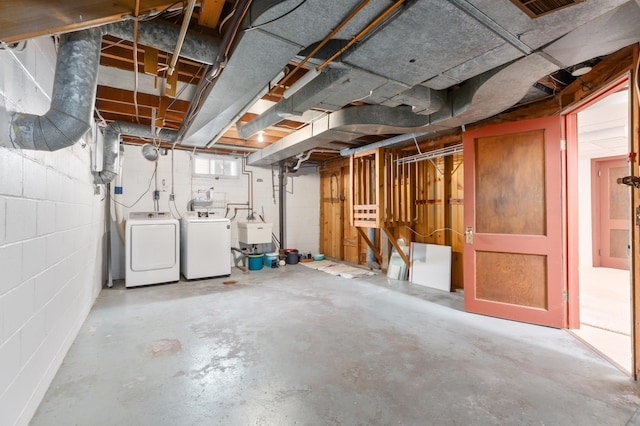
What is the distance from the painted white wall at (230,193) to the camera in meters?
5.03

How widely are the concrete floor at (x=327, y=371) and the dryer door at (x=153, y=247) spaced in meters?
0.93

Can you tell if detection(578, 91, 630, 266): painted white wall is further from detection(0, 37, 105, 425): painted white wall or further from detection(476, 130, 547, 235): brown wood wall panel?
detection(0, 37, 105, 425): painted white wall

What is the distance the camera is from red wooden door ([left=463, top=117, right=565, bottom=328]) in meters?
2.78

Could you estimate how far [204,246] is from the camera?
15.7 feet

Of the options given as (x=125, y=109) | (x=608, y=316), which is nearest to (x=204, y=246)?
(x=125, y=109)

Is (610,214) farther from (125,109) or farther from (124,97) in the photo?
(125,109)

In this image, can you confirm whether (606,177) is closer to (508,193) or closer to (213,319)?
(508,193)

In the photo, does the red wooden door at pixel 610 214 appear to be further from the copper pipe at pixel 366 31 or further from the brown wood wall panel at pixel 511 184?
the copper pipe at pixel 366 31

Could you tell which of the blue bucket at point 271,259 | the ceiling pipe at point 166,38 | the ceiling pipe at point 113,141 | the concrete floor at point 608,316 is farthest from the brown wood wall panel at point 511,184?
the ceiling pipe at point 113,141

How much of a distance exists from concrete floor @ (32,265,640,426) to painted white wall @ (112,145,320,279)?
7.36ft

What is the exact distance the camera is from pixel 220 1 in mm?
1762

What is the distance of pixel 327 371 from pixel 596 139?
5.40m

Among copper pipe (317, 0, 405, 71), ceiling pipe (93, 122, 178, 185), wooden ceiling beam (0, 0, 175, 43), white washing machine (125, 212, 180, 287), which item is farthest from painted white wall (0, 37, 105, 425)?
white washing machine (125, 212, 180, 287)

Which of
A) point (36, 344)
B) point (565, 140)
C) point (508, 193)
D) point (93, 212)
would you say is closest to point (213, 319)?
point (36, 344)
